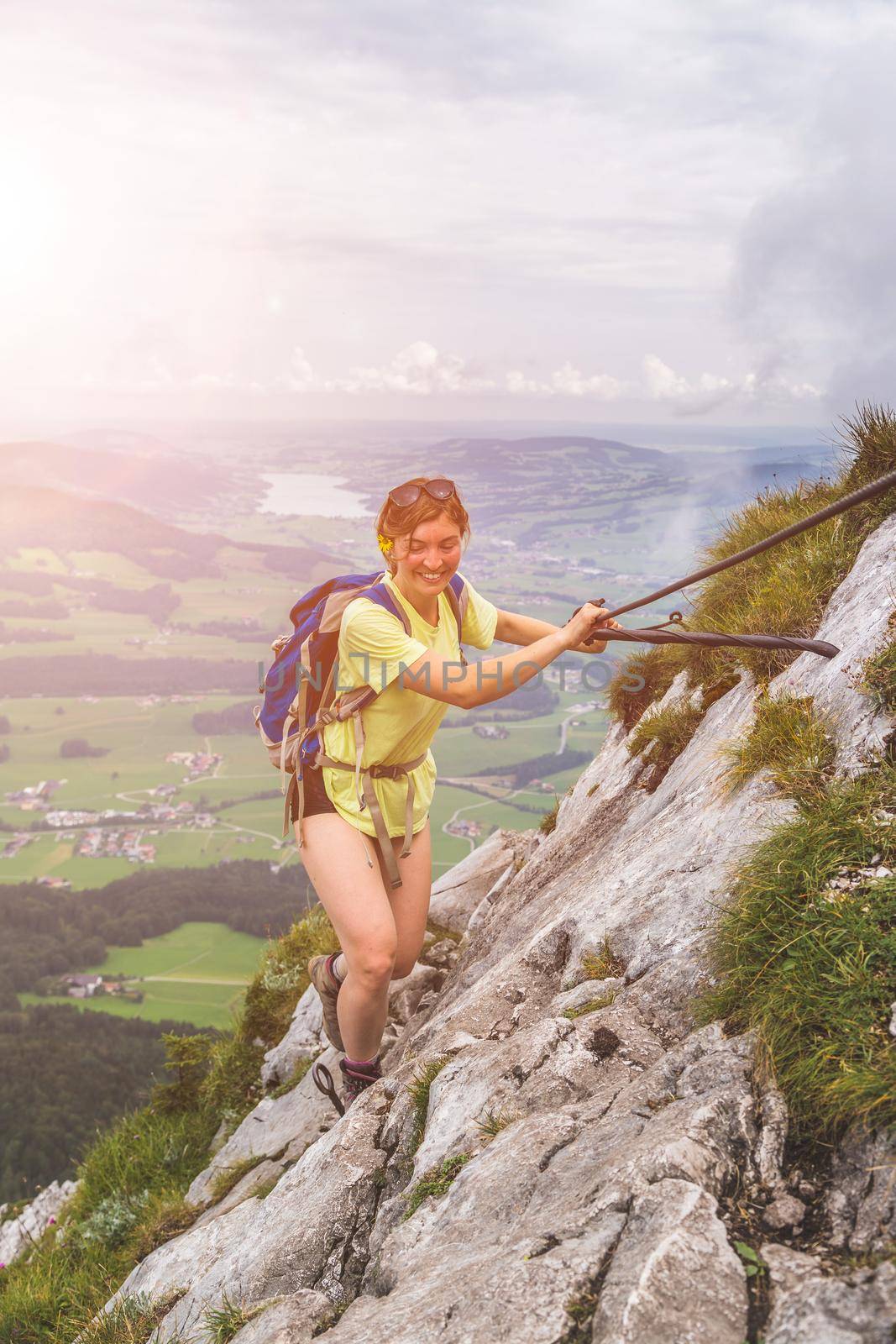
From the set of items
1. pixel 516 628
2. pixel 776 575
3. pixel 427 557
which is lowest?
pixel 516 628

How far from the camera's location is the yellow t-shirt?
5.38 m

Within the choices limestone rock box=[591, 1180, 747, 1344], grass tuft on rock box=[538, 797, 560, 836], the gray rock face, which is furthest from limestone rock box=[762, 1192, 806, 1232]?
the gray rock face

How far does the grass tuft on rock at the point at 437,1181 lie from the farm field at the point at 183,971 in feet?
318

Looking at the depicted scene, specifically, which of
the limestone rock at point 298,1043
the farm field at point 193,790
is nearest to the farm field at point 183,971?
the farm field at point 193,790

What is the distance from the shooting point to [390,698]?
5703mm

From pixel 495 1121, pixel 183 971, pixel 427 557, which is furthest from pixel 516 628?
pixel 183 971

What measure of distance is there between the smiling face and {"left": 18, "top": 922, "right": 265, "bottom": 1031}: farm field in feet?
317

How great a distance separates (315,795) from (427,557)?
1.87 meters

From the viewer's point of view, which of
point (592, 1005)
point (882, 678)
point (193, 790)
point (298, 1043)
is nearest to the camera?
point (882, 678)

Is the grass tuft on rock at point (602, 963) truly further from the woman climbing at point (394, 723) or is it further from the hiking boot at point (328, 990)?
the hiking boot at point (328, 990)

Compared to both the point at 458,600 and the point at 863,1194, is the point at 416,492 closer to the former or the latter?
the point at 458,600

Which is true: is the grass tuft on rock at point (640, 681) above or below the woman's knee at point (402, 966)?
above

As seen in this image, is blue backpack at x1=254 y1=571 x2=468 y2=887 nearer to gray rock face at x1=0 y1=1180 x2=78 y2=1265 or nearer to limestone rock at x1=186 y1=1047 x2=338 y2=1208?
limestone rock at x1=186 y1=1047 x2=338 y2=1208

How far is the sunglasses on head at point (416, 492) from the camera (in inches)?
219
